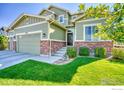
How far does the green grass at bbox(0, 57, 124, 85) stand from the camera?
3570mm

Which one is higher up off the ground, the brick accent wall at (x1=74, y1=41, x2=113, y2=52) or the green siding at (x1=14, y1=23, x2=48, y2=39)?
the green siding at (x1=14, y1=23, x2=48, y2=39)

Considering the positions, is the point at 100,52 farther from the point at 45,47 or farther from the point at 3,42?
the point at 3,42

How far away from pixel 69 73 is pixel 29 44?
274 cm

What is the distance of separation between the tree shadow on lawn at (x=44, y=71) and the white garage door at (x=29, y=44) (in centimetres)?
107

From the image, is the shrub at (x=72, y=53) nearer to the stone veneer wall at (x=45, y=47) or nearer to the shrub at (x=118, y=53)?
the shrub at (x=118, y=53)

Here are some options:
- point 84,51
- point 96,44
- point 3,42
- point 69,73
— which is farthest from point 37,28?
point 69,73

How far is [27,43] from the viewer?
5.94 m

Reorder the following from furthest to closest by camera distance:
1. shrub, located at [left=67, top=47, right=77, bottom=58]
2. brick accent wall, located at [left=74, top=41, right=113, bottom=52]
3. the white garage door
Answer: the white garage door
shrub, located at [left=67, top=47, right=77, bottom=58]
brick accent wall, located at [left=74, top=41, right=113, bottom=52]

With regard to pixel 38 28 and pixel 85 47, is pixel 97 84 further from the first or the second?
pixel 38 28

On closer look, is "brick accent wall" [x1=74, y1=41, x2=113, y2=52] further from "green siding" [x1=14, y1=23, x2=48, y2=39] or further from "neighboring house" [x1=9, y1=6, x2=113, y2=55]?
"green siding" [x1=14, y1=23, x2=48, y2=39]

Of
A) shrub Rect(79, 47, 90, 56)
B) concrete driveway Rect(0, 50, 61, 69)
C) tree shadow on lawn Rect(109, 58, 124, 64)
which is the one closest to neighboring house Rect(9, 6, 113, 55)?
shrub Rect(79, 47, 90, 56)

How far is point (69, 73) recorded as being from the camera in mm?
3936
